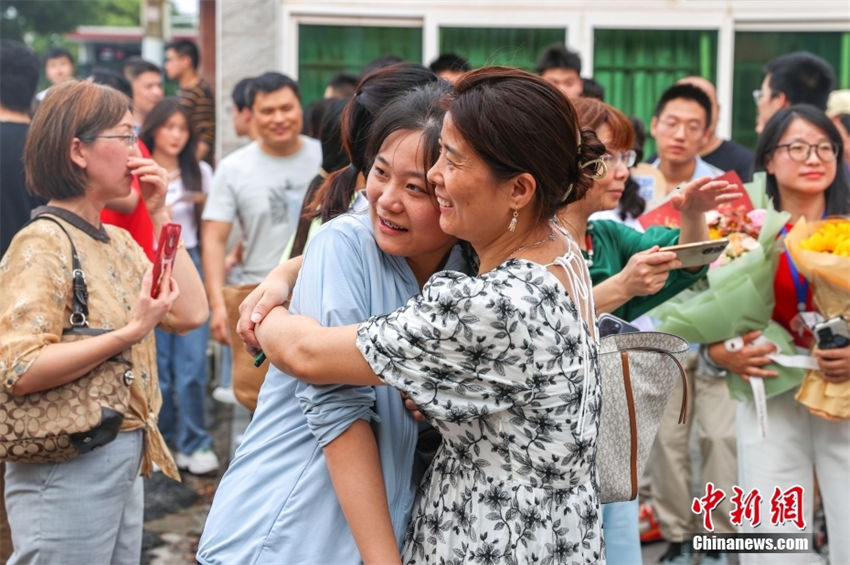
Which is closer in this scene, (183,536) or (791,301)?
(791,301)

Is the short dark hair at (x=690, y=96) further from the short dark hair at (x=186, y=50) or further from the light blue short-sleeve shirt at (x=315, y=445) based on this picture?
the short dark hair at (x=186, y=50)

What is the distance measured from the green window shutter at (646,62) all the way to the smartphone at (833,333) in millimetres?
4645

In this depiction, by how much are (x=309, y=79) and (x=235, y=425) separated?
290 cm

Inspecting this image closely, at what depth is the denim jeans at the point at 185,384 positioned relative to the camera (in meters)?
6.90

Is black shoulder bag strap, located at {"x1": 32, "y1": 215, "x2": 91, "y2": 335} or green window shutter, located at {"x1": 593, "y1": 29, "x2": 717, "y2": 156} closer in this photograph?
black shoulder bag strap, located at {"x1": 32, "y1": 215, "x2": 91, "y2": 335}

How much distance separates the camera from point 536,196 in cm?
229

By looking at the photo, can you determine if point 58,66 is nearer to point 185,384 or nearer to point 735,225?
point 185,384

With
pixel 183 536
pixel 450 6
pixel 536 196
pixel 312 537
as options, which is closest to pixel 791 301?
pixel 536 196

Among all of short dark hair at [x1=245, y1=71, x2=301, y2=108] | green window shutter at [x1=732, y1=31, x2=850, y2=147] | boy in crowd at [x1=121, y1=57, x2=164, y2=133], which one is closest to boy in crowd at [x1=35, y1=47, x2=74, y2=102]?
boy in crowd at [x1=121, y1=57, x2=164, y2=133]

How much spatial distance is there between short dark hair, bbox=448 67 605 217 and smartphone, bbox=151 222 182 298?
1.28 meters

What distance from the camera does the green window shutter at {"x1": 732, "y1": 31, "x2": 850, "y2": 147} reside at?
8.56 metres

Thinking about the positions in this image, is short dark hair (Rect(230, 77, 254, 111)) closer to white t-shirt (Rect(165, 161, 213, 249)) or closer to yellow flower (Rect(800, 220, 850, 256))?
white t-shirt (Rect(165, 161, 213, 249))

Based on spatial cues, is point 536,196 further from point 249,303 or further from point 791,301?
point 791,301

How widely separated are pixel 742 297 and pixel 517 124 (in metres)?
2.44
